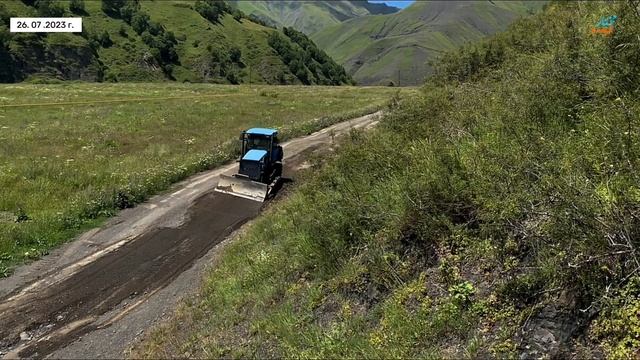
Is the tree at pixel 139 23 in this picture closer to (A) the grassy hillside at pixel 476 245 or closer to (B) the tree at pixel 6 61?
(B) the tree at pixel 6 61

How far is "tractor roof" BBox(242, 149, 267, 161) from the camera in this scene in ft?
70.5

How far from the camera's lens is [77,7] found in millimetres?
142250

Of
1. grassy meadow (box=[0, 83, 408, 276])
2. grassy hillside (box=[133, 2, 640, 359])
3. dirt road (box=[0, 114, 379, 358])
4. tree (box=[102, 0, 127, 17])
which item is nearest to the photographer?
grassy hillside (box=[133, 2, 640, 359])

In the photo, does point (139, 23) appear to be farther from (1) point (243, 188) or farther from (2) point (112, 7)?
(1) point (243, 188)

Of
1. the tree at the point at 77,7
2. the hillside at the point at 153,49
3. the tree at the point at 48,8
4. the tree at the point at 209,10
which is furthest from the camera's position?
the tree at the point at 209,10

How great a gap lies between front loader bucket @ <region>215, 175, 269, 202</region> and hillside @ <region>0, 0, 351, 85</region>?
386 feet

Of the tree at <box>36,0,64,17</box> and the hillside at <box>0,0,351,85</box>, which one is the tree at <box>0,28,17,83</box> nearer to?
the hillside at <box>0,0,351,85</box>

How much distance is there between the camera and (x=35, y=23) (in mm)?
122312

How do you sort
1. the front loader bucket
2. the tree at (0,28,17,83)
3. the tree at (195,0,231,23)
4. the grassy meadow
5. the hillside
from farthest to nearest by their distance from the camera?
the tree at (195,0,231,23) → the hillside → the tree at (0,28,17,83) → the front loader bucket → the grassy meadow

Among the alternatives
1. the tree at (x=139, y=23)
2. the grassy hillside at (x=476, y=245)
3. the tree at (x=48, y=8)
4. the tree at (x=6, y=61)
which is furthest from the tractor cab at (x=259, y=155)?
the tree at (x=139, y=23)

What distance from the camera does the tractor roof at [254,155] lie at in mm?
21492

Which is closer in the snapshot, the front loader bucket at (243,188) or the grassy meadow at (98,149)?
the grassy meadow at (98,149)

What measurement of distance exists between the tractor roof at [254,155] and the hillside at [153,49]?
4629 inches

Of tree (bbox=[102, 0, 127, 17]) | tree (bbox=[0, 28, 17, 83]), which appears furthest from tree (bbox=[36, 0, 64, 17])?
tree (bbox=[102, 0, 127, 17])
